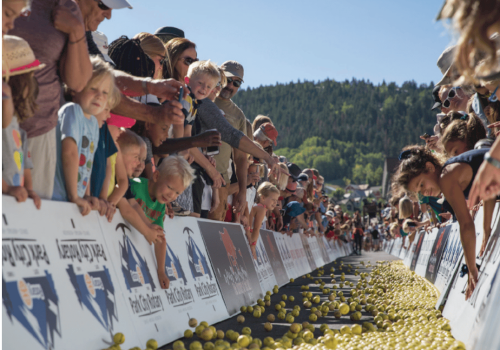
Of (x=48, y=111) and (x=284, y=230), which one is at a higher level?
(x=48, y=111)

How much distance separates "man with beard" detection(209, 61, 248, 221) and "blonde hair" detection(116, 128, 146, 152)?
2756 mm

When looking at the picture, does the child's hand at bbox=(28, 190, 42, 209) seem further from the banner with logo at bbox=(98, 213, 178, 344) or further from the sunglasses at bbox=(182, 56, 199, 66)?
the sunglasses at bbox=(182, 56, 199, 66)

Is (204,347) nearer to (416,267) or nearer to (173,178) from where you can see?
(173,178)

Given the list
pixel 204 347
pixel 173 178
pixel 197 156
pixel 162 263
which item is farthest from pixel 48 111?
pixel 197 156

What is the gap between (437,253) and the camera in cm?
1069

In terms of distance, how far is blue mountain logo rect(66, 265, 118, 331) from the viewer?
356 cm

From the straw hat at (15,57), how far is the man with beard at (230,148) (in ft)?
Result: 15.5

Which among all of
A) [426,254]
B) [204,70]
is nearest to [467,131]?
[204,70]

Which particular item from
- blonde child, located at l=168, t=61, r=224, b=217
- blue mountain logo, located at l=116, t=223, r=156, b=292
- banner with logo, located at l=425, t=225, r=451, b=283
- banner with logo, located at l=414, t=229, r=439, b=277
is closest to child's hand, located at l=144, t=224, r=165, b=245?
blue mountain logo, located at l=116, t=223, r=156, b=292

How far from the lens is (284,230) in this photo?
44.2 ft

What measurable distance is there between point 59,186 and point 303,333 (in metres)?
2.50

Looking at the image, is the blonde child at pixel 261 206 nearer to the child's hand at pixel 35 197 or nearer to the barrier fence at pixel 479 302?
the barrier fence at pixel 479 302

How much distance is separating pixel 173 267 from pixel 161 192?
0.79 meters

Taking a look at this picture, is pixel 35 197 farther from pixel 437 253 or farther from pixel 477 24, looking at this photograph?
pixel 437 253
